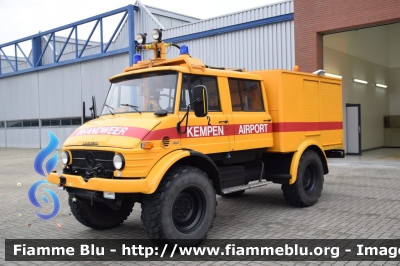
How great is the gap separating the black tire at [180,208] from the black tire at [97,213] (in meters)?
0.91

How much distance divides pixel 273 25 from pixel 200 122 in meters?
10.7

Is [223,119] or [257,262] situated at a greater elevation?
[223,119]

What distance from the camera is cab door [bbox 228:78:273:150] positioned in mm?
6414

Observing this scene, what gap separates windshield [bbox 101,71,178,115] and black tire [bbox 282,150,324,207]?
322cm

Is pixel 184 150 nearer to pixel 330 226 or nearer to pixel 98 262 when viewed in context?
pixel 98 262

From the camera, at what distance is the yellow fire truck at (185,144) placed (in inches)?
198

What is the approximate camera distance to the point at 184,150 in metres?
5.42

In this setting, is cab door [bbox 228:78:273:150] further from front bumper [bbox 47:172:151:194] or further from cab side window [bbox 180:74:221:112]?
front bumper [bbox 47:172:151:194]

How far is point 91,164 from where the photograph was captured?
5.35 m

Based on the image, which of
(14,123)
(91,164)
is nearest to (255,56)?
(91,164)

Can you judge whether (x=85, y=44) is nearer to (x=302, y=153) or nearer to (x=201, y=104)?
(x=302, y=153)

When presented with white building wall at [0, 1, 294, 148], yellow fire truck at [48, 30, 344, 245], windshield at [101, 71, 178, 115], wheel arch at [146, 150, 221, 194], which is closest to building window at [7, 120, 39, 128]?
white building wall at [0, 1, 294, 148]

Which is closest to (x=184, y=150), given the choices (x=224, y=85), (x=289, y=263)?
(x=224, y=85)

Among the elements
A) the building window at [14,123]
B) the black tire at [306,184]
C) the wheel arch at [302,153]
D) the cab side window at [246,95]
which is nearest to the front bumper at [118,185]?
the cab side window at [246,95]
